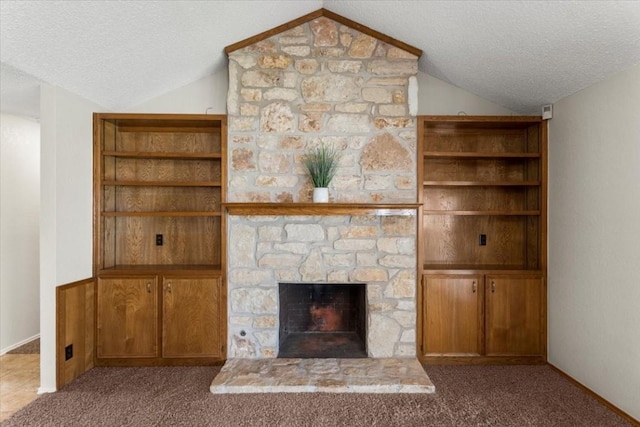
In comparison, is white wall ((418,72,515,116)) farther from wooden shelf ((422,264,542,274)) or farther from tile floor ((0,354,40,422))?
tile floor ((0,354,40,422))

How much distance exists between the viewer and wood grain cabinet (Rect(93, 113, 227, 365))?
312 centimetres

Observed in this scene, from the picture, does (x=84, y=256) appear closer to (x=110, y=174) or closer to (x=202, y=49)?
(x=110, y=174)

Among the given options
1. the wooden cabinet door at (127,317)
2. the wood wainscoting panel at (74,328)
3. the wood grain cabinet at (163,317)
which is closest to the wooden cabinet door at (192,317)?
the wood grain cabinet at (163,317)

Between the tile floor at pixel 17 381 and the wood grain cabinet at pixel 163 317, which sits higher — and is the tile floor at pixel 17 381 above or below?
below

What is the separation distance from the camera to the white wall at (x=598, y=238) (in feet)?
7.63

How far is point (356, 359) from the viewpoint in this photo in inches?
122

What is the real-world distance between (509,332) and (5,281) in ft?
15.9

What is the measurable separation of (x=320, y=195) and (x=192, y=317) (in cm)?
160

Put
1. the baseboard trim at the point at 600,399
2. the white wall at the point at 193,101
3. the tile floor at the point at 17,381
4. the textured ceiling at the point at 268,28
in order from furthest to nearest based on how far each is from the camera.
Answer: the white wall at the point at 193,101, the tile floor at the point at 17,381, the baseboard trim at the point at 600,399, the textured ceiling at the point at 268,28

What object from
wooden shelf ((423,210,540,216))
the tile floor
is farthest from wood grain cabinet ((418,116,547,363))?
the tile floor

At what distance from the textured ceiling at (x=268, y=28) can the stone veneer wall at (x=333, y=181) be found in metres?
0.32

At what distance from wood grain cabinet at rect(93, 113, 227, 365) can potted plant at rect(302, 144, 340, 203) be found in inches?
31.1

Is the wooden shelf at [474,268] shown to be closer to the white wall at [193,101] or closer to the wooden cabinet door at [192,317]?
the wooden cabinet door at [192,317]

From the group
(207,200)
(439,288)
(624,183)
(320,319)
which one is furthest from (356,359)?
(624,183)
